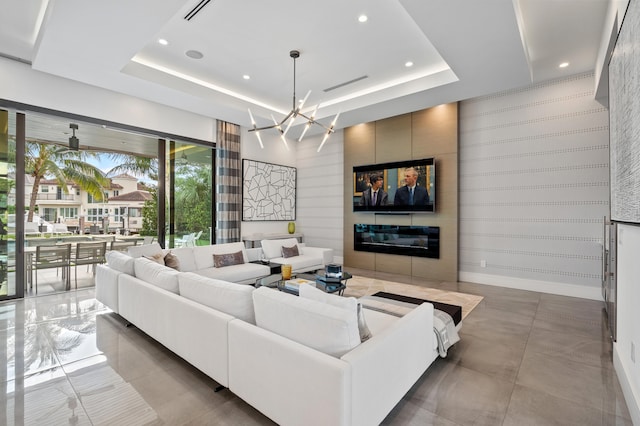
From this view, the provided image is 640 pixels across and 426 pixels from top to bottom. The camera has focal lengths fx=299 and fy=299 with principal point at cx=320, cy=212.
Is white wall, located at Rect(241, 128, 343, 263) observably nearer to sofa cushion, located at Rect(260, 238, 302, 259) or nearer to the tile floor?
sofa cushion, located at Rect(260, 238, 302, 259)

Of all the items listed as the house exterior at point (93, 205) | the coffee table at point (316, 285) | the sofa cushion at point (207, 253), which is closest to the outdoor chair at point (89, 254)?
the house exterior at point (93, 205)

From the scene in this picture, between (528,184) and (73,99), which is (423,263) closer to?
(528,184)

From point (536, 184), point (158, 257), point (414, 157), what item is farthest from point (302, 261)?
point (536, 184)

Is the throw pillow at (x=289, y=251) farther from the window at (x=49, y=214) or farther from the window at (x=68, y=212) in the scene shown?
the window at (x=49, y=214)

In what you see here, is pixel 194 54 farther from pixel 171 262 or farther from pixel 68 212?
pixel 68 212

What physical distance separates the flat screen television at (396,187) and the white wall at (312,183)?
2.32ft

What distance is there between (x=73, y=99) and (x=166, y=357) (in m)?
4.24

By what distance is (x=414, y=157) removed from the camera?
589 centimetres

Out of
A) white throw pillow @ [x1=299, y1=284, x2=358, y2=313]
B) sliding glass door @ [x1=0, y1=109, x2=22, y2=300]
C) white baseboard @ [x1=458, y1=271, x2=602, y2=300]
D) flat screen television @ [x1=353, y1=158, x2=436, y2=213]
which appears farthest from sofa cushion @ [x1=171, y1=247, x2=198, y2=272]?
white baseboard @ [x1=458, y1=271, x2=602, y2=300]

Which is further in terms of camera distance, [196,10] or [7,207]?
[7,207]

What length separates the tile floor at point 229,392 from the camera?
6.22 feet

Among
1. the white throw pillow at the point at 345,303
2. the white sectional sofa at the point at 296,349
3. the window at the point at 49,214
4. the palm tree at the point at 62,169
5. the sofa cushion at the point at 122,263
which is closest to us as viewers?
→ the white sectional sofa at the point at 296,349

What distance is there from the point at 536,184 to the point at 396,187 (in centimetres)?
231

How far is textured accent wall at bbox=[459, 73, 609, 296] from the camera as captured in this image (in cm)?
439
